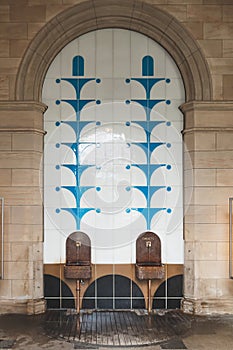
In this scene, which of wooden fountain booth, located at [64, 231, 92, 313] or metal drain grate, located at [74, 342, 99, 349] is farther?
wooden fountain booth, located at [64, 231, 92, 313]

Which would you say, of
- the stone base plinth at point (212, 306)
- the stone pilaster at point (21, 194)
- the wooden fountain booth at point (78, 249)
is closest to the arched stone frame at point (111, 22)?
the stone pilaster at point (21, 194)

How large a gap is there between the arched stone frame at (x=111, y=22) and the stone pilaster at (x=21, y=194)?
0.27 metres

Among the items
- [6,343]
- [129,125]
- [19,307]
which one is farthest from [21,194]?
[6,343]

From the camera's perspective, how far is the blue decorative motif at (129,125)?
610cm

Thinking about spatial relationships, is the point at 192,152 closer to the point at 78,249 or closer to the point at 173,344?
the point at 78,249

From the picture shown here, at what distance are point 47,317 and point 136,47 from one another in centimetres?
341

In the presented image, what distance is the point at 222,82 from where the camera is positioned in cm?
589

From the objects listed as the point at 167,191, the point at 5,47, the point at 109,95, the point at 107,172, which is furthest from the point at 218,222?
the point at 5,47

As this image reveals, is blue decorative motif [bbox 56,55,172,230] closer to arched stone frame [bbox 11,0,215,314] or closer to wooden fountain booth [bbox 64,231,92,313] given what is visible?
wooden fountain booth [bbox 64,231,92,313]

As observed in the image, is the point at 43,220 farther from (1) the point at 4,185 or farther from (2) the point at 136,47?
(2) the point at 136,47

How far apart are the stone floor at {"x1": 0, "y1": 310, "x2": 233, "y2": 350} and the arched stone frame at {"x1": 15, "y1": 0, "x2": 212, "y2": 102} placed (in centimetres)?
254

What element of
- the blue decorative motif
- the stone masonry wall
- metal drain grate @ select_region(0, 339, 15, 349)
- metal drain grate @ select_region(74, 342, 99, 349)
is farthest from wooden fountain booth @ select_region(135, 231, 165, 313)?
metal drain grate @ select_region(0, 339, 15, 349)

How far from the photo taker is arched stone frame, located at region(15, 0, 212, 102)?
5.89m

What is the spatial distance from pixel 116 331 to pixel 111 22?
3.62 meters
